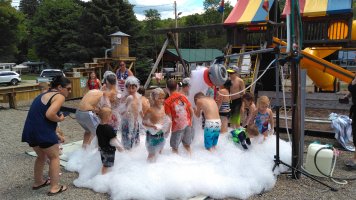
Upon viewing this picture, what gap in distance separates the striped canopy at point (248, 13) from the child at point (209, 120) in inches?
368

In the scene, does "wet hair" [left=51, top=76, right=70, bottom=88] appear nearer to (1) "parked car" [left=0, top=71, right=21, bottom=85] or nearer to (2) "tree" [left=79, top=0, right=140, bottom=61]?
(2) "tree" [left=79, top=0, right=140, bottom=61]

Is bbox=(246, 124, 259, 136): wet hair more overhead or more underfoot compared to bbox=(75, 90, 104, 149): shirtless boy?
more underfoot

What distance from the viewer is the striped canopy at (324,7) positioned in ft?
42.7

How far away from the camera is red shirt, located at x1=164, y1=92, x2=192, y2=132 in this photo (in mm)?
5188

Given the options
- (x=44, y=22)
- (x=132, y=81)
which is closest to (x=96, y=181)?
(x=132, y=81)

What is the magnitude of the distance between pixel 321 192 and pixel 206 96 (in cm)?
223

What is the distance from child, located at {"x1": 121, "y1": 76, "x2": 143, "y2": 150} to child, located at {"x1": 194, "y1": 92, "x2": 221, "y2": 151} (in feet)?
3.43

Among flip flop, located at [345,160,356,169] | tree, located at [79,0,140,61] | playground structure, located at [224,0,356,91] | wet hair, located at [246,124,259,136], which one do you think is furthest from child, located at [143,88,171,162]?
tree, located at [79,0,140,61]

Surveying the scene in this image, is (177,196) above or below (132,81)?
below

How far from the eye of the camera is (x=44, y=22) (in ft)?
138

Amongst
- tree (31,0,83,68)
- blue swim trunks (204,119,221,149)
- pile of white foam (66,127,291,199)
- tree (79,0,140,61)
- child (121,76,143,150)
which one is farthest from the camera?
tree (31,0,83,68)

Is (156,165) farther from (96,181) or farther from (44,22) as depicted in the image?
(44,22)

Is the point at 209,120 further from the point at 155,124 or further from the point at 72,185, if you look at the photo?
the point at 72,185

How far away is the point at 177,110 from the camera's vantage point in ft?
17.0
